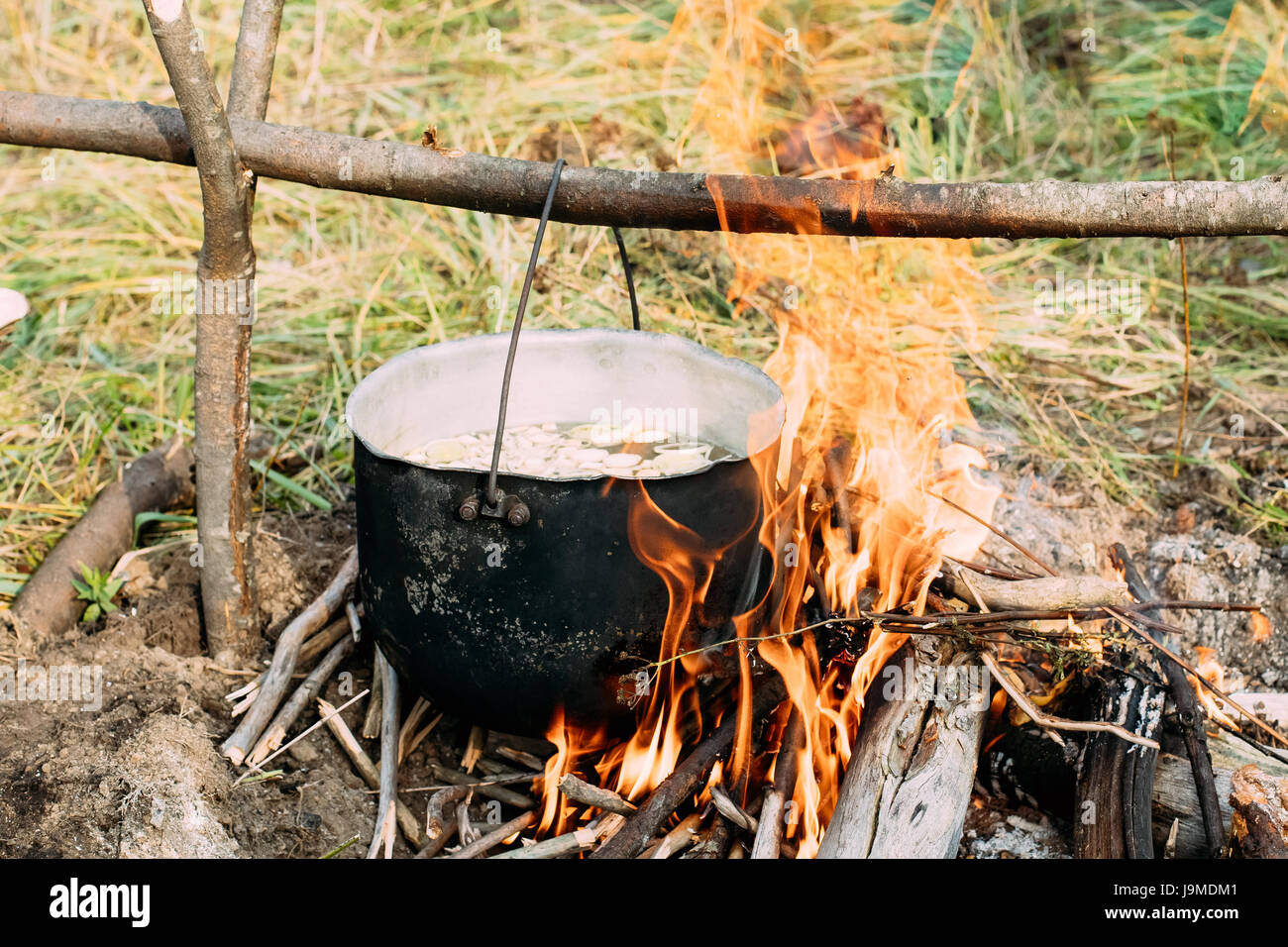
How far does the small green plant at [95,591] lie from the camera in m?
2.96

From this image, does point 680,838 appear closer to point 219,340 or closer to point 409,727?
point 409,727

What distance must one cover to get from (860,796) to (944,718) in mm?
250

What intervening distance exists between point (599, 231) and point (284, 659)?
8.75 ft

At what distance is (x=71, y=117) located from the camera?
2.53m

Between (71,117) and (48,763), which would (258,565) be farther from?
(71,117)

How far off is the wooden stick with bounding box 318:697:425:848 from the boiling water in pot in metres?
0.70

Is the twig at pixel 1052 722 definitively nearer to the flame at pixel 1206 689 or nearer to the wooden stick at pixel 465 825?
the flame at pixel 1206 689

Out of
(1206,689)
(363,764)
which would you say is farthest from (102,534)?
(1206,689)

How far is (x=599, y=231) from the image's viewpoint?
189 inches

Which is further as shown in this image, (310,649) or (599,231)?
(599,231)

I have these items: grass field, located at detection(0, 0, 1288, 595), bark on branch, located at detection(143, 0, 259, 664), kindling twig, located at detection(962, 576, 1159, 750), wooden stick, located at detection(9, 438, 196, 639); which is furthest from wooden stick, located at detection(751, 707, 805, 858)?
wooden stick, located at detection(9, 438, 196, 639)

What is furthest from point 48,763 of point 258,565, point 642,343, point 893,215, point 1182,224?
point 1182,224

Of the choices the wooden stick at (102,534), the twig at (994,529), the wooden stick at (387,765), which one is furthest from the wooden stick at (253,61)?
the twig at (994,529)

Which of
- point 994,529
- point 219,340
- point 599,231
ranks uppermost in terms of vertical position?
point 599,231
